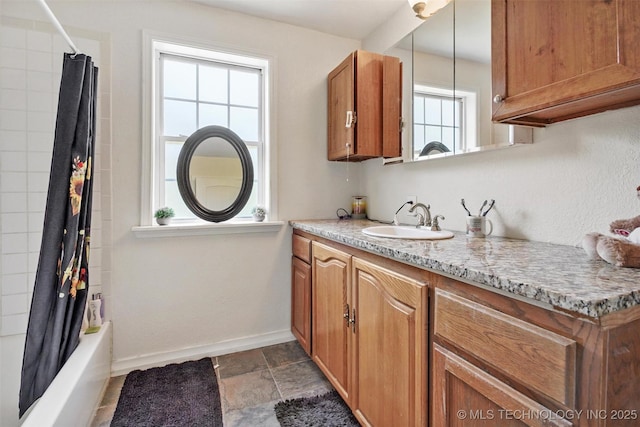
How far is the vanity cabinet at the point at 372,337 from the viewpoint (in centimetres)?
99

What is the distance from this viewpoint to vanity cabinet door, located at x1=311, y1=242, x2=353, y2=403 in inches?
57.0

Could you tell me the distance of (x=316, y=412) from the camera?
5.00 feet

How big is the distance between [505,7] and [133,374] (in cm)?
257

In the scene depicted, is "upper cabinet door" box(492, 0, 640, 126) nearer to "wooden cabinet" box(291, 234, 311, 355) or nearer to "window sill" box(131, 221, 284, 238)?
"wooden cabinet" box(291, 234, 311, 355)

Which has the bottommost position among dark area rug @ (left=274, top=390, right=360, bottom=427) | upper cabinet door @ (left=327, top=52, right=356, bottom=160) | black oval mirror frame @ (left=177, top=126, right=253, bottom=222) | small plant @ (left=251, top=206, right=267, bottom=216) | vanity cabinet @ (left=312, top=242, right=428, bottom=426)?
dark area rug @ (left=274, top=390, right=360, bottom=427)

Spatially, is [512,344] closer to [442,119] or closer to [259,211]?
[442,119]

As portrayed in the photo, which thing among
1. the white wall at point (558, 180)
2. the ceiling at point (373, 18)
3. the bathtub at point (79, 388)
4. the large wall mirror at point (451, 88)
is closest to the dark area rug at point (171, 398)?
the bathtub at point (79, 388)

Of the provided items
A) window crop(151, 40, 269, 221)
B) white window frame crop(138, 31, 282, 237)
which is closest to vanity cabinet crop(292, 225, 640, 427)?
white window frame crop(138, 31, 282, 237)

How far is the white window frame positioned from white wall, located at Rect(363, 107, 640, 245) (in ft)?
3.96

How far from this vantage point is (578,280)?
27.1 inches

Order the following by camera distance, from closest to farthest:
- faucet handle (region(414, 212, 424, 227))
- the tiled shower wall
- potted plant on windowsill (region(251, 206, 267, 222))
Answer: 1. the tiled shower wall
2. faucet handle (region(414, 212, 424, 227))
3. potted plant on windowsill (region(251, 206, 267, 222))

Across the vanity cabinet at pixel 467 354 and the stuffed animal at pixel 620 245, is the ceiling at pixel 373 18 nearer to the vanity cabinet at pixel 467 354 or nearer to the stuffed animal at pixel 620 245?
the stuffed animal at pixel 620 245

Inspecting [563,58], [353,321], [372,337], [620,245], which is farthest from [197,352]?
[563,58]

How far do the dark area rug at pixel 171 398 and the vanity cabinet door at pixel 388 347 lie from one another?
77 centimetres
